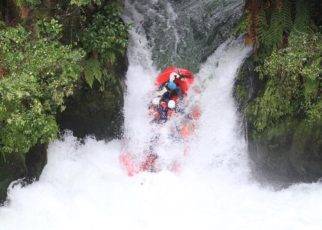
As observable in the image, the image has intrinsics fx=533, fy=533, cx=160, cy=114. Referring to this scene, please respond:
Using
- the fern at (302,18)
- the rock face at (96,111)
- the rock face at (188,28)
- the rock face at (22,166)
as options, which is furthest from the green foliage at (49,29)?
the fern at (302,18)

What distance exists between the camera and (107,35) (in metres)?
9.80

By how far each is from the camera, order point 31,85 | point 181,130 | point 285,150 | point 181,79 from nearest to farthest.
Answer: point 31,85 < point 285,150 < point 181,130 < point 181,79

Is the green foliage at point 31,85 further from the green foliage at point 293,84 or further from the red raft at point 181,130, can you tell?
the green foliage at point 293,84

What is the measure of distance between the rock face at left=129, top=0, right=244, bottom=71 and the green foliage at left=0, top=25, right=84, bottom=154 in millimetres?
2838

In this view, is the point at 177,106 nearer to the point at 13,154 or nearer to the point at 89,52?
the point at 89,52

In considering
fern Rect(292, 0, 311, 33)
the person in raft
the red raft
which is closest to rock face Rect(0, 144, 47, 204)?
the red raft

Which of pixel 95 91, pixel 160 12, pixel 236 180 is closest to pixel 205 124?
pixel 236 180

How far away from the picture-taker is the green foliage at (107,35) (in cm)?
962

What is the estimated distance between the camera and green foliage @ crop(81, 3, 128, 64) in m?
9.62

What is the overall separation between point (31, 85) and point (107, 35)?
235 cm

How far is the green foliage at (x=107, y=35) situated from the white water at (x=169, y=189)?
3.72ft

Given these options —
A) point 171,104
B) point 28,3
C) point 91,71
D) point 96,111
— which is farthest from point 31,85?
point 171,104

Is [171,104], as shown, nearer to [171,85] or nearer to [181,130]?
[171,85]

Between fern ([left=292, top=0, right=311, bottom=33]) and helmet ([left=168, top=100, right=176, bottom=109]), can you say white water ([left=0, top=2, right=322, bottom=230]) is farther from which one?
fern ([left=292, top=0, right=311, bottom=33])
